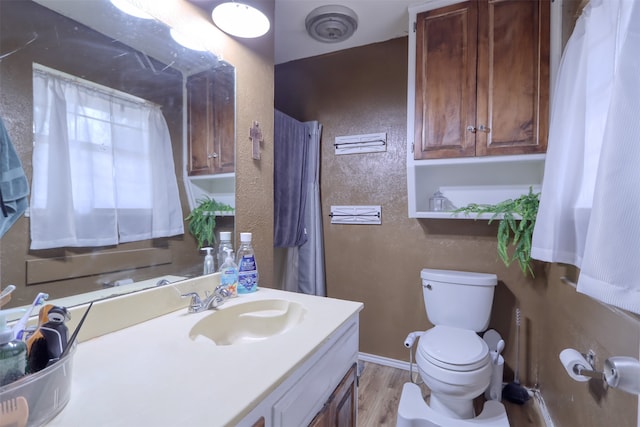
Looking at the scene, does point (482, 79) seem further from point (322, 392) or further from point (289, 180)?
point (322, 392)

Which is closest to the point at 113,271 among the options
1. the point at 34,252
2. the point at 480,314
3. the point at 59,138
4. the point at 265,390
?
the point at 34,252

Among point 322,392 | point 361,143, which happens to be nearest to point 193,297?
point 322,392

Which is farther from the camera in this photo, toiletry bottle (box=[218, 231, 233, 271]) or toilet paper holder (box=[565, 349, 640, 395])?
toiletry bottle (box=[218, 231, 233, 271])

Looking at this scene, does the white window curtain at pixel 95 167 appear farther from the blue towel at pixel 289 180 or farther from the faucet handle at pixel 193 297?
the blue towel at pixel 289 180

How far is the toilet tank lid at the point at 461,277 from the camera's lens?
5.54 feet

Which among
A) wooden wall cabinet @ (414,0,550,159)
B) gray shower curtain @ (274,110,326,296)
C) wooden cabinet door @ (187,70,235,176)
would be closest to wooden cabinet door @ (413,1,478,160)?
wooden wall cabinet @ (414,0,550,159)

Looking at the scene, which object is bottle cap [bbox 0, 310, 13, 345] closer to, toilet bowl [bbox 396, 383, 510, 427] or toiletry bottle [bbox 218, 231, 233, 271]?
toiletry bottle [bbox 218, 231, 233, 271]

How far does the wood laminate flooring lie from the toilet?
0.10 metres

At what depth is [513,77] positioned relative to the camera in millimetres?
1533

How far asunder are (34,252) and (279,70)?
2228 mm

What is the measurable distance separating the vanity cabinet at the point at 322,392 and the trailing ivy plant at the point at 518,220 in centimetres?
109

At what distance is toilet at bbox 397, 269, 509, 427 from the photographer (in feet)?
Answer: 4.44

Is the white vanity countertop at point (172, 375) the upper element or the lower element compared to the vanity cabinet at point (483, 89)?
lower

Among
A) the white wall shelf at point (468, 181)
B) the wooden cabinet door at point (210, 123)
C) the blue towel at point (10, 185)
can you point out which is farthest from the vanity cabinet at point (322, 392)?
the white wall shelf at point (468, 181)
